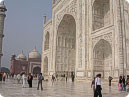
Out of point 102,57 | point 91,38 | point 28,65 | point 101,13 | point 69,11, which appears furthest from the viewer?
point 28,65

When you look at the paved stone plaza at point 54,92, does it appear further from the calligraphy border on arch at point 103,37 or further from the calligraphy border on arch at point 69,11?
the calligraphy border on arch at point 69,11

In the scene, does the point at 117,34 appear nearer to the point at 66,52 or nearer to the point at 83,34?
the point at 83,34

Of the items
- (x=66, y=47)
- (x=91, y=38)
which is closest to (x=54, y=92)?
(x=91, y=38)

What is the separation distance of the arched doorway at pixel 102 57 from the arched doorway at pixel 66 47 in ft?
27.2

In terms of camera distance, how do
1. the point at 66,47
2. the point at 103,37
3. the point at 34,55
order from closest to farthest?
the point at 103,37 < the point at 66,47 < the point at 34,55

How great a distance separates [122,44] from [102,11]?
18.9 ft

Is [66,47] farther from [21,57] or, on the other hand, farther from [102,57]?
[21,57]

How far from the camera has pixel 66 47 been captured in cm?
2362

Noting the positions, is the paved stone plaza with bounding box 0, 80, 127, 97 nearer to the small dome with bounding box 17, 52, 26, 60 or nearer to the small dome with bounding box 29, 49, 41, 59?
the small dome with bounding box 29, 49, 41, 59

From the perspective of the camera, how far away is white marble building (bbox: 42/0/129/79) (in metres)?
12.5

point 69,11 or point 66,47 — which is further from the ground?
point 69,11

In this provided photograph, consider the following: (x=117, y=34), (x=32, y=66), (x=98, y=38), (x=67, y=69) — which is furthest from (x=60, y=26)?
(x=32, y=66)

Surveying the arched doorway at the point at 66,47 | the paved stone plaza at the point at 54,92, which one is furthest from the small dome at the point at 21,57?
the paved stone plaza at the point at 54,92

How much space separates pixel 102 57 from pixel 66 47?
9.04 metres
